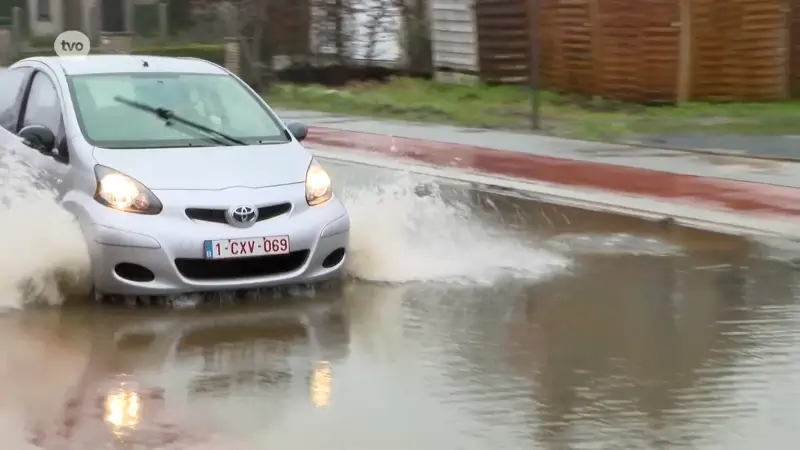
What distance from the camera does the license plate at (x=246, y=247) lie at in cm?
758

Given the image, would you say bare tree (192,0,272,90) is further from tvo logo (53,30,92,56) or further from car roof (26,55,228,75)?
car roof (26,55,228,75)

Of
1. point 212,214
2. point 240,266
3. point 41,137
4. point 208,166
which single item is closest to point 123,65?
point 41,137

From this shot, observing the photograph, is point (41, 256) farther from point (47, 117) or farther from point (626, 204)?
point (626, 204)

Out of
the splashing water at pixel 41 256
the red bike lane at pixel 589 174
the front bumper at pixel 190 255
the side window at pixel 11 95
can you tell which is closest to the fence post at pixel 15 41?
the red bike lane at pixel 589 174

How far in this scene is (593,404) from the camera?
5.96 metres

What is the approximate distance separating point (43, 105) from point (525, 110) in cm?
1462

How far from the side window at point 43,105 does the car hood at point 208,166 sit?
2.31 feet

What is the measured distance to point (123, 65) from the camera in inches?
360

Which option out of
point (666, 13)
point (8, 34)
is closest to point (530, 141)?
point (666, 13)

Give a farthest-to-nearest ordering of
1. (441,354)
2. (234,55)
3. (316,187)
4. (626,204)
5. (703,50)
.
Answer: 1. (234,55)
2. (703,50)
3. (626,204)
4. (316,187)
5. (441,354)

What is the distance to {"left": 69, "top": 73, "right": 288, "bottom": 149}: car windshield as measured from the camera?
8.43 meters

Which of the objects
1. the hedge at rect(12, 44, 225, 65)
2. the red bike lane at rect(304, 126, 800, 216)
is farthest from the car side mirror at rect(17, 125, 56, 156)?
the hedge at rect(12, 44, 225, 65)

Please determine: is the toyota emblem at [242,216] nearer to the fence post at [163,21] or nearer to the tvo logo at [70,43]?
the tvo logo at [70,43]

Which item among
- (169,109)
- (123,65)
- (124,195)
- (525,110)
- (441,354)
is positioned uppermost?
(123,65)
